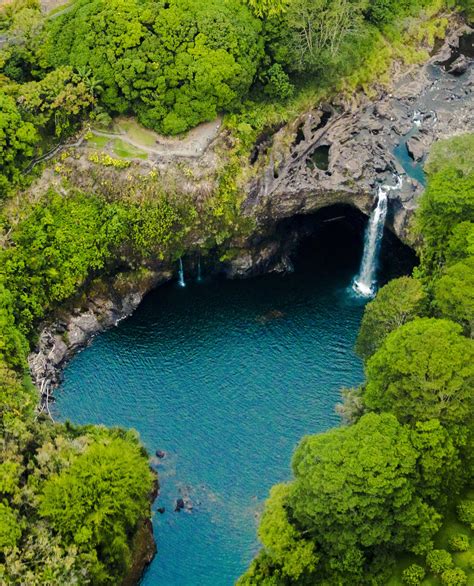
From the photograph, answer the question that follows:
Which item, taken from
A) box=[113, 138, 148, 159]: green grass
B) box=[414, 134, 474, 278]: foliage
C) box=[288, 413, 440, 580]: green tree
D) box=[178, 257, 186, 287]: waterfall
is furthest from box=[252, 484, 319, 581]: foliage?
box=[113, 138, 148, 159]: green grass

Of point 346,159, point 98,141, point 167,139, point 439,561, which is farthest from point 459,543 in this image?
point 98,141

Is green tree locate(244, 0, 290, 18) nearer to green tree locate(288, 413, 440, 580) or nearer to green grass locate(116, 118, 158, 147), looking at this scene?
green grass locate(116, 118, 158, 147)

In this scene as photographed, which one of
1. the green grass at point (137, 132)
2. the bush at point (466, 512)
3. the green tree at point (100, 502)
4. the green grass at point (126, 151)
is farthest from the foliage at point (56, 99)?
the bush at point (466, 512)

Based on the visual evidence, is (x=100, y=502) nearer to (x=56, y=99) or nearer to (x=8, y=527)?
(x=8, y=527)

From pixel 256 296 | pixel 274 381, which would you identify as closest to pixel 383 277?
pixel 256 296

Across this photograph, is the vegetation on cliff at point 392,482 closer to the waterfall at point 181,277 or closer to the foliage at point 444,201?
the foliage at point 444,201

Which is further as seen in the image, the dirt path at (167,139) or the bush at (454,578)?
the dirt path at (167,139)
